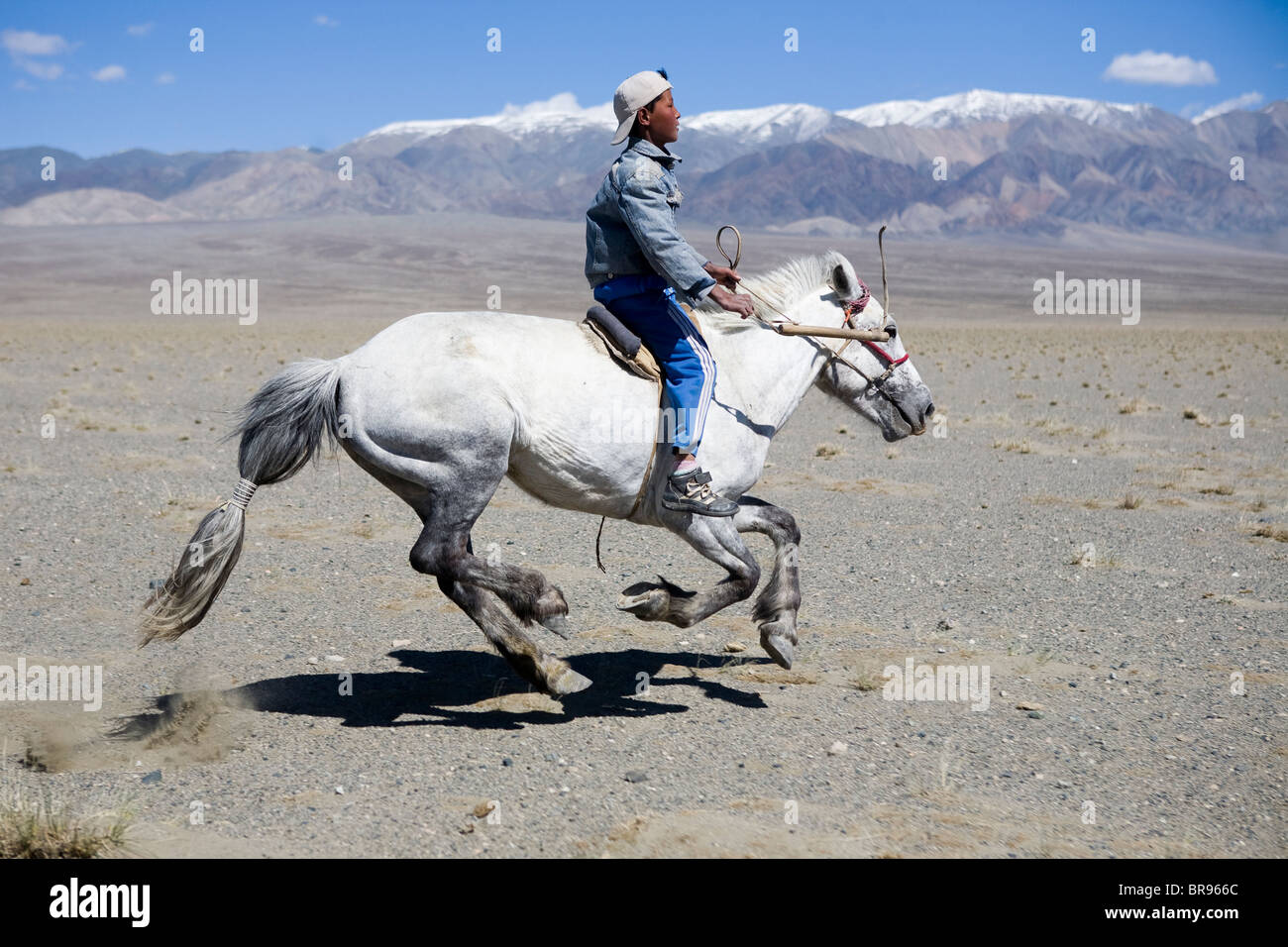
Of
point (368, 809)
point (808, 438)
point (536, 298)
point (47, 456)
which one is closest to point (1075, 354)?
point (808, 438)

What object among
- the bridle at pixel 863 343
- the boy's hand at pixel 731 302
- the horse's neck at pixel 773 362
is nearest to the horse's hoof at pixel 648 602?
the horse's neck at pixel 773 362

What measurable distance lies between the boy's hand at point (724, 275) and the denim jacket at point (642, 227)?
16 cm

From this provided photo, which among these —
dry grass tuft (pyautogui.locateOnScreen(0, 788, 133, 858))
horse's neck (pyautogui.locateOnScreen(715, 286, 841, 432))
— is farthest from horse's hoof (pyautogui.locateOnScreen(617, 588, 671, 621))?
dry grass tuft (pyautogui.locateOnScreen(0, 788, 133, 858))

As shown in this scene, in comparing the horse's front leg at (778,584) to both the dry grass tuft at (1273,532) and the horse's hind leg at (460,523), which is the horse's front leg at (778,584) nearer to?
the horse's hind leg at (460,523)

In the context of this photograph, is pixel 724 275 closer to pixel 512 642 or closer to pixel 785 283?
pixel 785 283

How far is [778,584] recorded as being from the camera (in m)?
5.72

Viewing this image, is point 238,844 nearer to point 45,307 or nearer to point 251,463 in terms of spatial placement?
point 251,463

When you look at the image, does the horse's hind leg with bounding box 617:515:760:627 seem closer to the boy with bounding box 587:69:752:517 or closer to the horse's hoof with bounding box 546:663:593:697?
the boy with bounding box 587:69:752:517

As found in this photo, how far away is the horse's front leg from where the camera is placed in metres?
5.61

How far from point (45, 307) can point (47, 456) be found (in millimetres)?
69234

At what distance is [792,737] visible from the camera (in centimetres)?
537

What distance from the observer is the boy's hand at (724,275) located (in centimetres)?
552

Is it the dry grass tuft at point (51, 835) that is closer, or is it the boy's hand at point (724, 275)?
the dry grass tuft at point (51, 835)

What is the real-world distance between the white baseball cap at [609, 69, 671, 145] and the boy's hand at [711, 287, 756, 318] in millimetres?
839
